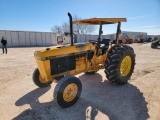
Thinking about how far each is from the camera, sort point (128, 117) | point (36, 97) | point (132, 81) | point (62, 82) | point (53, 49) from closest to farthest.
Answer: point (128, 117) < point (62, 82) < point (53, 49) < point (36, 97) < point (132, 81)

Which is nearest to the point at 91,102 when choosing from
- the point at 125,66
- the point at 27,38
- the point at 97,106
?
the point at 97,106

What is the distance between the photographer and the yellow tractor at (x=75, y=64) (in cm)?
405

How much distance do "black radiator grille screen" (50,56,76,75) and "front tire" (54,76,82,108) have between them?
573mm

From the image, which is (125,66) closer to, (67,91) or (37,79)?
(67,91)

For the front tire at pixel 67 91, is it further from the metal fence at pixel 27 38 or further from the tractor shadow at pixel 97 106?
the metal fence at pixel 27 38

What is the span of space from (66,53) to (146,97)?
2590mm

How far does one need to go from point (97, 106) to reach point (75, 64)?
1.49 m

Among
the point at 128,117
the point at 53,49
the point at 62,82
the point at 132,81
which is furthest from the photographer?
the point at 132,81

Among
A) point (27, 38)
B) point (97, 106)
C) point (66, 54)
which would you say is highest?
point (66, 54)

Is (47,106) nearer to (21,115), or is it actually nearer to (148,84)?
(21,115)

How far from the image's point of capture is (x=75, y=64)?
496 cm

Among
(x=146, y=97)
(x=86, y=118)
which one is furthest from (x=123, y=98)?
(x=86, y=118)

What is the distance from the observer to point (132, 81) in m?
5.88

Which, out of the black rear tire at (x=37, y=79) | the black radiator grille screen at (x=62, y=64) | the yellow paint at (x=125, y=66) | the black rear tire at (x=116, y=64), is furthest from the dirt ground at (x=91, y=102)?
the black radiator grille screen at (x=62, y=64)
